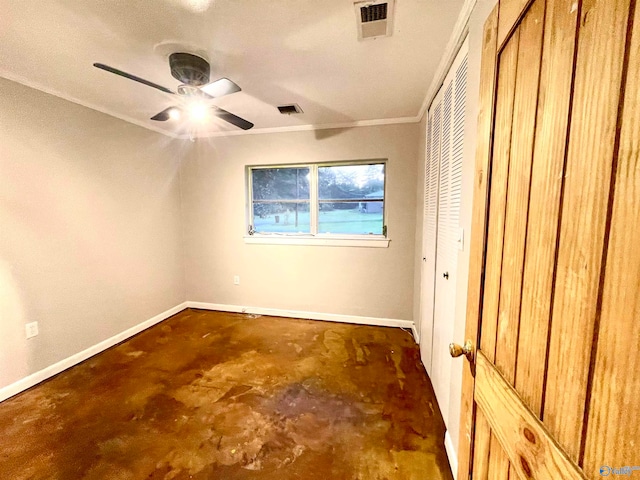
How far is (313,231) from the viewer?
3.50 meters

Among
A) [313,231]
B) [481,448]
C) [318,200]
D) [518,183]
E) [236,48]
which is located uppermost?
[236,48]

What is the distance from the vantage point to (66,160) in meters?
2.42

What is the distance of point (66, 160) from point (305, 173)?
2336 mm

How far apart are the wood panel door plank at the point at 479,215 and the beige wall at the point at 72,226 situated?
308cm

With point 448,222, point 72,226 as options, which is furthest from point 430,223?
point 72,226

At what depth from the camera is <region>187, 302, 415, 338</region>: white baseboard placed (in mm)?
3275

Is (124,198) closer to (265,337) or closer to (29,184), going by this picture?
(29,184)

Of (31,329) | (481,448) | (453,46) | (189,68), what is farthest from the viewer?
(31,329)

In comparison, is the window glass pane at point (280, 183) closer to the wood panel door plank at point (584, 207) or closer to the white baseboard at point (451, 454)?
the white baseboard at point (451, 454)

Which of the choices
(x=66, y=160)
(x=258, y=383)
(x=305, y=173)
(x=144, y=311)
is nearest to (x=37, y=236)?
(x=66, y=160)

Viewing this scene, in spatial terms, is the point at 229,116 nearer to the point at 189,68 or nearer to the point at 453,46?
the point at 189,68

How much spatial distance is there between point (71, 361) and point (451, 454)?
10.3 feet

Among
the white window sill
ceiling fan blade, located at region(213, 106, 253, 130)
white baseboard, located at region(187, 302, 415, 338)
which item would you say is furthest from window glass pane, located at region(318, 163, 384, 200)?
white baseboard, located at region(187, 302, 415, 338)

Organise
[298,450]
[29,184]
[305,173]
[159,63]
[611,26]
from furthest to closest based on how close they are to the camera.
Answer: [305,173], [29,184], [159,63], [298,450], [611,26]
